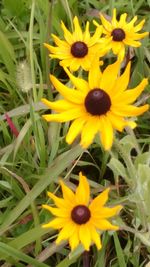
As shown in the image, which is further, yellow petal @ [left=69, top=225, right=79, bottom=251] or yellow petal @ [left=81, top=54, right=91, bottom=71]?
yellow petal @ [left=81, top=54, right=91, bottom=71]

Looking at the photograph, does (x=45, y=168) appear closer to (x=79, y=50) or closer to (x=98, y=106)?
(x=79, y=50)

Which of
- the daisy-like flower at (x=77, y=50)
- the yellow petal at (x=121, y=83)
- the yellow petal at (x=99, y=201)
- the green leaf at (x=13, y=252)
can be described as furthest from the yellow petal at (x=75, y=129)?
the daisy-like flower at (x=77, y=50)

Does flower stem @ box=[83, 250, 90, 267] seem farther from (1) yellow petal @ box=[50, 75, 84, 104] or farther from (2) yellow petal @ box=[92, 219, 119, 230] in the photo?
(1) yellow petal @ box=[50, 75, 84, 104]

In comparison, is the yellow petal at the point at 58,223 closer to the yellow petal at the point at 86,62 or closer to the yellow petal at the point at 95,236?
the yellow petal at the point at 95,236

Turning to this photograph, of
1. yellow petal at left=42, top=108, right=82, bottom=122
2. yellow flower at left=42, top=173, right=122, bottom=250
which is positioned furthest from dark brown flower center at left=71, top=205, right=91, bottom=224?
yellow petal at left=42, top=108, right=82, bottom=122

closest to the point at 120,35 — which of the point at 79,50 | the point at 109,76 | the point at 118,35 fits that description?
the point at 118,35

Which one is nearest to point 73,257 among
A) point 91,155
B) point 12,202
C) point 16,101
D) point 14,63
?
point 12,202
